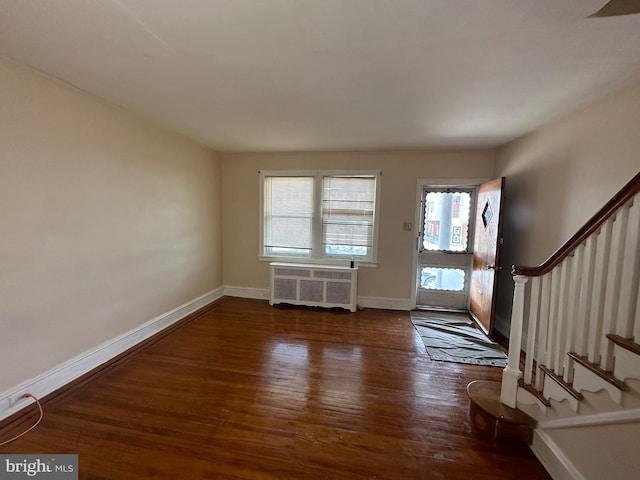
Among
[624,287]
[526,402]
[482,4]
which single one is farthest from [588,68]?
[526,402]

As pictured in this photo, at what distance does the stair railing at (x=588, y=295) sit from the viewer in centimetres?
125

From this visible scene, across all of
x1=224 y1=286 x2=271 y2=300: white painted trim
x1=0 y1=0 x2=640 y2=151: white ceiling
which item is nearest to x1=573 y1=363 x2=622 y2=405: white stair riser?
x1=0 y1=0 x2=640 y2=151: white ceiling

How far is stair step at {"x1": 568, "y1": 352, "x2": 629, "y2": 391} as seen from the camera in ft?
3.99

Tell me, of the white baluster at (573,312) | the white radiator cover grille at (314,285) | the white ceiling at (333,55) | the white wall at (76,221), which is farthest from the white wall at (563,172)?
the white wall at (76,221)

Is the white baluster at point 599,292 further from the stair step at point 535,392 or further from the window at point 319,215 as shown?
the window at point 319,215

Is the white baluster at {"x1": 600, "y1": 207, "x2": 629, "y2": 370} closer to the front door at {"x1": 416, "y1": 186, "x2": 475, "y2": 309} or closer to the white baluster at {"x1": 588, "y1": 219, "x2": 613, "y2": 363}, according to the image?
the white baluster at {"x1": 588, "y1": 219, "x2": 613, "y2": 363}

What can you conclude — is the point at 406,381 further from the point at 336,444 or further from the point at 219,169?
the point at 219,169

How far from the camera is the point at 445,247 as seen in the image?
14.4 ft

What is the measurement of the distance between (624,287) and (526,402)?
3.59ft

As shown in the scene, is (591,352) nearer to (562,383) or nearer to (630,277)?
(562,383)

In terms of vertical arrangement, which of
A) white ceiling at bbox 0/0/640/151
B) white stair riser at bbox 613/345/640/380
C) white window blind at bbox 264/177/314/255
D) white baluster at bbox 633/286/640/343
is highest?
white ceiling at bbox 0/0/640/151

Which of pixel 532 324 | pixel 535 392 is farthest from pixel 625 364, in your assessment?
pixel 535 392

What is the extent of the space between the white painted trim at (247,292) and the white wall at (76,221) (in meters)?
1.30

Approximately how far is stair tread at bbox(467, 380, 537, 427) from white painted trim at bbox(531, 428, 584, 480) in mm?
86
